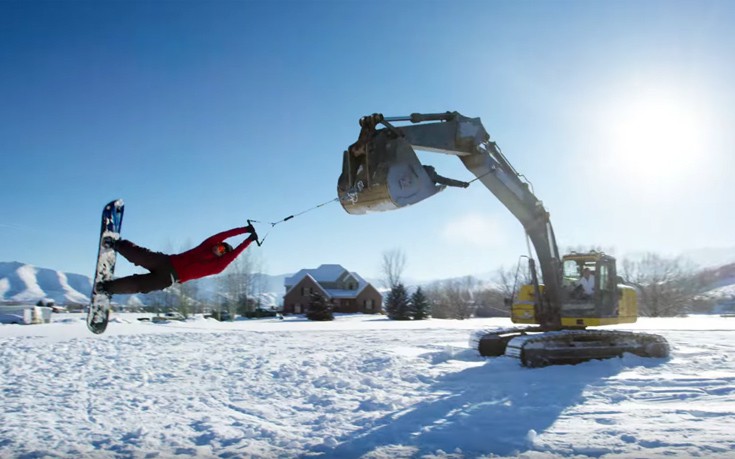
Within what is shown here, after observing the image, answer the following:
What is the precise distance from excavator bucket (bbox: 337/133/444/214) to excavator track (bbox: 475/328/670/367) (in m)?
4.40

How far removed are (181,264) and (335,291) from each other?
53.8 metres

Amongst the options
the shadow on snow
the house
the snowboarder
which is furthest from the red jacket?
the house

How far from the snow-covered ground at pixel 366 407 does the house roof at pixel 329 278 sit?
47031mm

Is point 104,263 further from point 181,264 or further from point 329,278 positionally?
point 329,278

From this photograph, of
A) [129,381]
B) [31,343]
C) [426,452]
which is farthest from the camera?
[31,343]

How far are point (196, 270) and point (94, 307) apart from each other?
1.87 m

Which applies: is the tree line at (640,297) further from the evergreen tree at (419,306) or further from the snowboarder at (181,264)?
the snowboarder at (181,264)

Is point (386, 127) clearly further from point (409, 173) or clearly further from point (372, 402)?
point (372, 402)

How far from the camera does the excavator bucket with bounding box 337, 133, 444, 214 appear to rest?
27.2ft

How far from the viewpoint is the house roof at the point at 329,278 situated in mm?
59594

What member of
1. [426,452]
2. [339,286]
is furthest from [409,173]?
[339,286]

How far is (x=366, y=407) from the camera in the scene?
7.21 m

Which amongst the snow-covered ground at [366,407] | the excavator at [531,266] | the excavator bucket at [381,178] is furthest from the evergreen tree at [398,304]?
the excavator bucket at [381,178]

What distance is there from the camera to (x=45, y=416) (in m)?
7.00
